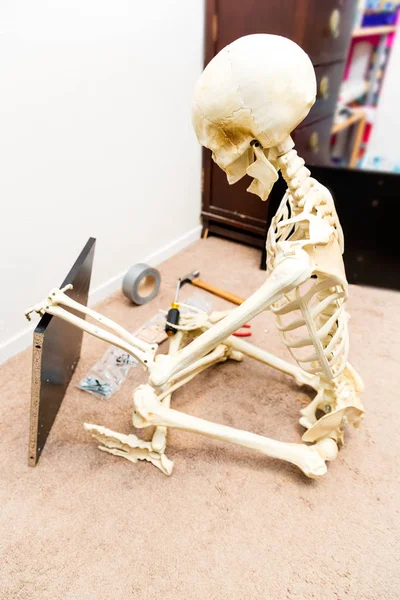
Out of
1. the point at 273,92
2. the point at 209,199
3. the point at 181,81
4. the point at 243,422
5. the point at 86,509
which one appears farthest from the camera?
the point at 209,199

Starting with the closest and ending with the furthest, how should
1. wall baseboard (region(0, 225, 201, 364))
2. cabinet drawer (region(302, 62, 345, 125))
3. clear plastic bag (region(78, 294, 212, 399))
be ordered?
clear plastic bag (region(78, 294, 212, 399)), wall baseboard (region(0, 225, 201, 364)), cabinet drawer (region(302, 62, 345, 125))

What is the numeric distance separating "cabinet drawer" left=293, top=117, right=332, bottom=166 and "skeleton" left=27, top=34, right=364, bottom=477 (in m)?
0.98

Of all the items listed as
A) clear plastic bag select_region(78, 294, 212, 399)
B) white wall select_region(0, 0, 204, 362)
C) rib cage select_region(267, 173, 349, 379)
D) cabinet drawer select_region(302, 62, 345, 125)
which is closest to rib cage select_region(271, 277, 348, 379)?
rib cage select_region(267, 173, 349, 379)

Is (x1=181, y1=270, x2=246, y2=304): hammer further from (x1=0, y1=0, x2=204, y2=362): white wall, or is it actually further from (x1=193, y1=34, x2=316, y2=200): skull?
(x1=193, y1=34, x2=316, y2=200): skull

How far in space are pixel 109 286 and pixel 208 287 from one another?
480mm

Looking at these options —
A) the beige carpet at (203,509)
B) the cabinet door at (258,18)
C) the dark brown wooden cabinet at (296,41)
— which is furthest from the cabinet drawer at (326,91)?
the beige carpet at (203,509)

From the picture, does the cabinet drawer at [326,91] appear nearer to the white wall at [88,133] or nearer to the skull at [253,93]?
the white wall at [88,133]

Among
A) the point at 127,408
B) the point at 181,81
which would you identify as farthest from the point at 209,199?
the point at 127,408

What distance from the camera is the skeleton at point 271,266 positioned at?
2.90ft

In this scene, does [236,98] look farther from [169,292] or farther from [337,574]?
[169,292]

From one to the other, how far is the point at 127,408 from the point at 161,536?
464mm

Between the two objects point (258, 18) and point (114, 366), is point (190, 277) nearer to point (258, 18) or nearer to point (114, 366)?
point (114, 366)

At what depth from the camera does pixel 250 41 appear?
2.89ft

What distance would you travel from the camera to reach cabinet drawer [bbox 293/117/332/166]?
6.63 ft
